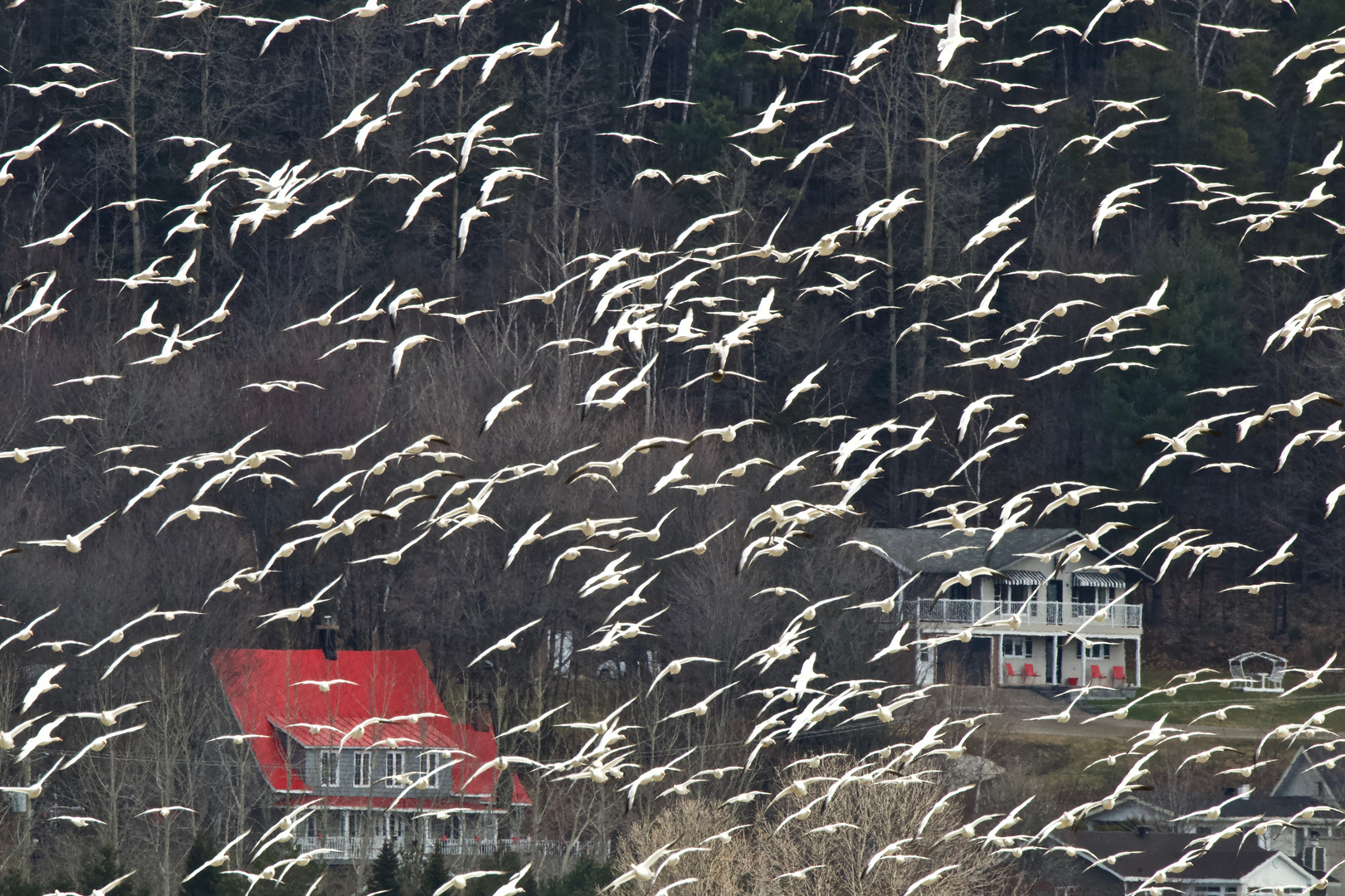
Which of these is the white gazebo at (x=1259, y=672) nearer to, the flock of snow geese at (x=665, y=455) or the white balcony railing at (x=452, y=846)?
the flock of snow geese at (x=665, y=455)

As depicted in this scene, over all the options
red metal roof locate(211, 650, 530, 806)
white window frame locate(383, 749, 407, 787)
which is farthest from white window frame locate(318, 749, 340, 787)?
white window frame locate(383, 749, 407, 787)

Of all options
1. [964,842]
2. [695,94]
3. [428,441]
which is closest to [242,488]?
[695,94]

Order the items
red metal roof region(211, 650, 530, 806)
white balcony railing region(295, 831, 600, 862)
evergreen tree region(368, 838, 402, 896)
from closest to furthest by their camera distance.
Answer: evergreen tree region(368, 838, 402, 896) → white balcony railing region(295, 831, 600, 862) → red metal roof region(211, 650, 530, 806)

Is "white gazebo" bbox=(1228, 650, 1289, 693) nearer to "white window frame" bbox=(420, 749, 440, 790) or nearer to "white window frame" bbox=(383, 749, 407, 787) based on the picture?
"white window frame" bbox=(420, 749, 440, 790)

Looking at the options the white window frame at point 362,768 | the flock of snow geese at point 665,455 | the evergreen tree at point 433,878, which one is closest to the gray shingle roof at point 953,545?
the flock of snow geese at point 665,455

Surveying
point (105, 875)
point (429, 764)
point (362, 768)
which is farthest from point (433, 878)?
point (429, 764)

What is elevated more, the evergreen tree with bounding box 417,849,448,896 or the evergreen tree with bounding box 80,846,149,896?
the evergreen tree with bounding box 80,846,149,896
